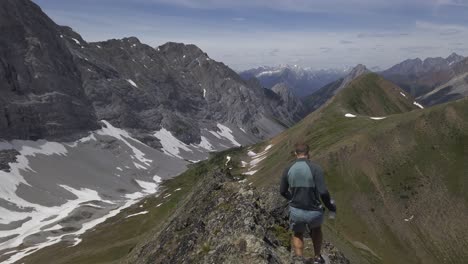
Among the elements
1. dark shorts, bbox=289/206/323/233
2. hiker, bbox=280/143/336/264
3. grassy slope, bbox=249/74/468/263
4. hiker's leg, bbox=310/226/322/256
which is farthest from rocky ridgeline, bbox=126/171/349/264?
grassy slope, bbox=249/74/468/263

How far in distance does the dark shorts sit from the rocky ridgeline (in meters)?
1.47

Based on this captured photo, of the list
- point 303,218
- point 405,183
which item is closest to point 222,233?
point 303,218

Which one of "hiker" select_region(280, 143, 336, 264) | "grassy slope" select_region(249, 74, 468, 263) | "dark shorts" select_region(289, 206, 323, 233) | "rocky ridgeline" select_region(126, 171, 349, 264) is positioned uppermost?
"hiker" select_region(280, 143, 336, 264)

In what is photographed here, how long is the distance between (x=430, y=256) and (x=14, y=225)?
162 meters

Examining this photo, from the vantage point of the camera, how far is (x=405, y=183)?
365 ft

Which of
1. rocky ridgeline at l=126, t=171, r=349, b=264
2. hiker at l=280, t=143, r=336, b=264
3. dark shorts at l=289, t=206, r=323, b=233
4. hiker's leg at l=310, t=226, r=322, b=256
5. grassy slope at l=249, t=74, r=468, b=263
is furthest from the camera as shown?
grassy slope at l=249, t=74, r=468, b=263

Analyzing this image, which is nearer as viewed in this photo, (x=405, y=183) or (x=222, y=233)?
(x=222, y=233)

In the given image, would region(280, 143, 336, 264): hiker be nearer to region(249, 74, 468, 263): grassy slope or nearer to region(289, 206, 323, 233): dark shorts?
region(289, 206, 323, 233): dark shorts

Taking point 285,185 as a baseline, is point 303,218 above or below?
below

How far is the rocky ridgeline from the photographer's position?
17.3 meters

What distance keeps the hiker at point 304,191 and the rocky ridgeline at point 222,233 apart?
1.81 meters

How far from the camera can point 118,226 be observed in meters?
143

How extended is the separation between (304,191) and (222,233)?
4.88 meters

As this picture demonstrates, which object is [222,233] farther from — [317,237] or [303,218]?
[303,218]
